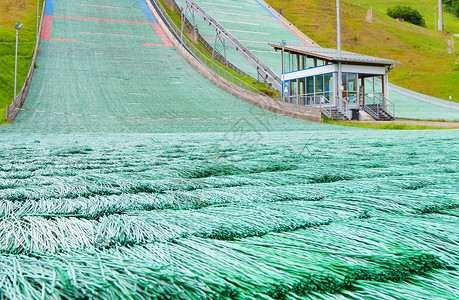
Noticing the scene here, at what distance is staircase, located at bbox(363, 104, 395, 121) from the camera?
22.1 m

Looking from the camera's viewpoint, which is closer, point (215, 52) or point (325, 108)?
point (325, 108)

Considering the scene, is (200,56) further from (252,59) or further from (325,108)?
(325,108)

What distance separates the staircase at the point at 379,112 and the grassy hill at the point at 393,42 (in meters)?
11.3

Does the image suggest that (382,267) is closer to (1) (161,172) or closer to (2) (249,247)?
(2) (249,247)

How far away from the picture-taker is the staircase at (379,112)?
22141 mm

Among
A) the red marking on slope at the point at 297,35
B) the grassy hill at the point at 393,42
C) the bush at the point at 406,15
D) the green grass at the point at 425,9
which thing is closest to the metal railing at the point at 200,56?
the red marking on slope at the point at 297,35

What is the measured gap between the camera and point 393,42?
165 ft

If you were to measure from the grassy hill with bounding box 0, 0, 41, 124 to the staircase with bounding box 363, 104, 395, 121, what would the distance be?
60.8ft

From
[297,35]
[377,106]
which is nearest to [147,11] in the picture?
[297,35]

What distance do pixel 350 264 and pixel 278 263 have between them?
206 mm

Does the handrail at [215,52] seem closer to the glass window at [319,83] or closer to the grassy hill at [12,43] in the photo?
the glass window at [319,83]

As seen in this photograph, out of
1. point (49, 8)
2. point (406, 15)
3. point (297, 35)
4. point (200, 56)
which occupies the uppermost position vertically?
point (406, 15)

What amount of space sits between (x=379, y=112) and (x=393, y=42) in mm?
32347

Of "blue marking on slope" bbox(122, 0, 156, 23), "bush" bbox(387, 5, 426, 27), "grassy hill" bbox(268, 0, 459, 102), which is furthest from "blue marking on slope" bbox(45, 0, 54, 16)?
"bush" bbox(387, 5, 426, 27)
